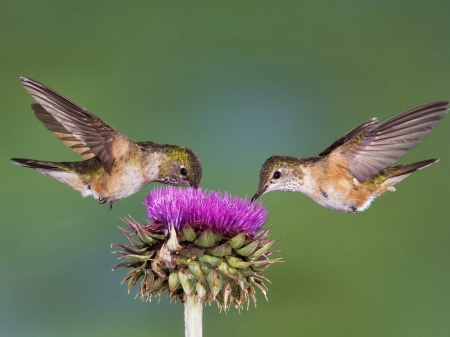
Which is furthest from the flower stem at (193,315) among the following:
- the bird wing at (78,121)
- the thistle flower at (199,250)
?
the bird wing at (78,121)

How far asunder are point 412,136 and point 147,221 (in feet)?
2.92

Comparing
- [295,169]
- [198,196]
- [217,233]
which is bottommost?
[217,233]

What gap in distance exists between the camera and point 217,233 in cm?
171

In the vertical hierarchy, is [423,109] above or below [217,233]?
above

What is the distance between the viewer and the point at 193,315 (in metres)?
1.63

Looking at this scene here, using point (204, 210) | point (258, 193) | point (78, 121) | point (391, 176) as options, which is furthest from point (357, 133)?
point (78, 121)

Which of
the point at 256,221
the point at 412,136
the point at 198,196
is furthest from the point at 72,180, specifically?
the point at 412,136

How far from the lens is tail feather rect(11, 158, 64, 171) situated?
1.72 m

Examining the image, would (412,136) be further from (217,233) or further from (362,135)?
(217,233)

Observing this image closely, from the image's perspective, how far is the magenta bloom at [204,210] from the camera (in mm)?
1722

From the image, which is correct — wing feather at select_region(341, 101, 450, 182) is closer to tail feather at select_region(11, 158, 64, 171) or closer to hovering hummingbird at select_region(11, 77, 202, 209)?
hovering hummingbird at select_region(11, 77, 202, 209)

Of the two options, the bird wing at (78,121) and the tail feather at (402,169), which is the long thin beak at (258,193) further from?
the tail feather at (402,169)

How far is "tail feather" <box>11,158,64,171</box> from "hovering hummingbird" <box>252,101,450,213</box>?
0.67 m

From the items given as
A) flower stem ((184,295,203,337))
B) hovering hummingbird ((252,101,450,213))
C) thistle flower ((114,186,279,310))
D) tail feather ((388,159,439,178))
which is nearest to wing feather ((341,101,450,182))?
hovering hummingbird ((252,101,450,213))
